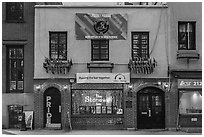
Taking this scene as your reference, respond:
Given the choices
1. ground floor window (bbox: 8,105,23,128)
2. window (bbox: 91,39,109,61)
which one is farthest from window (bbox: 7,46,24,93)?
window (bbox: 91,39,109,61)

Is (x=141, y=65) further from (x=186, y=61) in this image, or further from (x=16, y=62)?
(x=16, y=62)

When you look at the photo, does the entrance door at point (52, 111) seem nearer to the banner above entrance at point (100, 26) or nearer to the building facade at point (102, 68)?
the building facade at point (102, 68)

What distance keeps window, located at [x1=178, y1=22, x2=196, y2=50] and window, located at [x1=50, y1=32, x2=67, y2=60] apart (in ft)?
14.7

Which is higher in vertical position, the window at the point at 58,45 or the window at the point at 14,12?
the window at the point at 14,12

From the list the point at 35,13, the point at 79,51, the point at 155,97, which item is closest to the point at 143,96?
the point at 155,97

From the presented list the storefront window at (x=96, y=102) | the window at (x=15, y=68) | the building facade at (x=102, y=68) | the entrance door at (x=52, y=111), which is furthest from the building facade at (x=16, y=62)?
the storefront window at (x=96, y=102)

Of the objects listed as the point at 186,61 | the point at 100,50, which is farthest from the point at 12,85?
the point at 186,61

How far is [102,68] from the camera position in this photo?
16.8m

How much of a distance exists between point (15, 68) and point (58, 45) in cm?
198

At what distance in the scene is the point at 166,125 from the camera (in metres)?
16.8

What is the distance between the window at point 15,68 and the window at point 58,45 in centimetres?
130

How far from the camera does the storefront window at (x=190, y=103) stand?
55.3 ft

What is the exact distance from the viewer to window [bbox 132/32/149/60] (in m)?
16.9

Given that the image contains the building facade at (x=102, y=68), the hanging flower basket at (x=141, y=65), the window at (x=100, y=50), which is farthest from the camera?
the window at (x=100, y=50)
